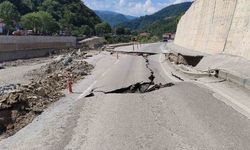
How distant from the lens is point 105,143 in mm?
9289

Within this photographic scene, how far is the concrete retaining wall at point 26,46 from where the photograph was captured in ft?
214

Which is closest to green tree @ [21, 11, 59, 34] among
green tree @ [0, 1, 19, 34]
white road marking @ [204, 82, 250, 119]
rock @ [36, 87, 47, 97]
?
green tree @ [0, 1, 19, 34]

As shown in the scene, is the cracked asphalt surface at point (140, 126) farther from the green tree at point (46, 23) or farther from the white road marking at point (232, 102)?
the green tree at point (46, 23)

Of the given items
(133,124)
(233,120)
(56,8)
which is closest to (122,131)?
(133,124)

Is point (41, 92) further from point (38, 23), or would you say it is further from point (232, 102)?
point (38, 23)

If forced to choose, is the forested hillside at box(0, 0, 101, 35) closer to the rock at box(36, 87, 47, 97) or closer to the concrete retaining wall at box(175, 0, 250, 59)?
the concrete retaining wall at box(175, 0, 250, 59)

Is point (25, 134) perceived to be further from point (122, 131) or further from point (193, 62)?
point (193, 62)

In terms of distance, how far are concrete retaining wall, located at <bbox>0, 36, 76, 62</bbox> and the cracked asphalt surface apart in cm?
5054

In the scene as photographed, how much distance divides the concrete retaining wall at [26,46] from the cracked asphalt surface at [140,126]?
50.5 meters

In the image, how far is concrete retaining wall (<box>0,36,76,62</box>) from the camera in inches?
2571

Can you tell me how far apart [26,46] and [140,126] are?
6760 cm

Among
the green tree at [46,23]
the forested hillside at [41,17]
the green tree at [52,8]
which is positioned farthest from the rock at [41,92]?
the green tree at [52,8]

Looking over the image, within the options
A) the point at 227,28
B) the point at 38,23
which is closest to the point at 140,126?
the point at 227,28

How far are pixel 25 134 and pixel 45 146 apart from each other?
1988mm
